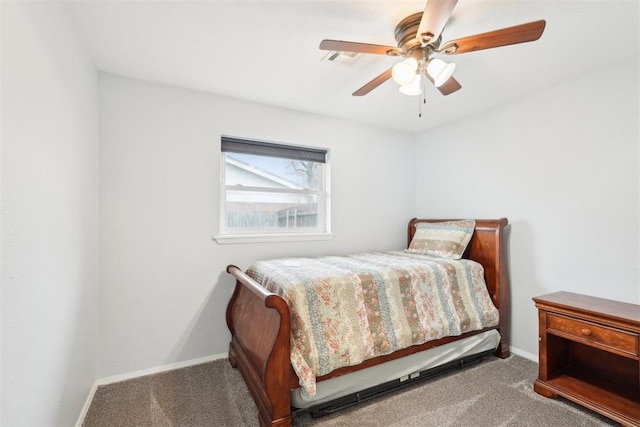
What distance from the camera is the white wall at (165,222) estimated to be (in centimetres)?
222

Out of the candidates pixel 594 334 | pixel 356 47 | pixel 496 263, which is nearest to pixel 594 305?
pixel 594 334

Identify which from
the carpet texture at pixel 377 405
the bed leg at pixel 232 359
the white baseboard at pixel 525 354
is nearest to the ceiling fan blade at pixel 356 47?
the carpet texture at pixel 377 405

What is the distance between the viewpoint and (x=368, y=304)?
6.37 feet

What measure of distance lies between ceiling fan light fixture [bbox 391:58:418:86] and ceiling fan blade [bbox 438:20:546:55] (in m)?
0.17

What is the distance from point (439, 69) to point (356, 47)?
1.53 feet

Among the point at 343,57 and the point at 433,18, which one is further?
the point at 343,57

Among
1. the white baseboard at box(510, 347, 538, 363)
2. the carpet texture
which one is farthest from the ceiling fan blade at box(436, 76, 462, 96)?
the white baseboard at box(510, 347, 538, 363)

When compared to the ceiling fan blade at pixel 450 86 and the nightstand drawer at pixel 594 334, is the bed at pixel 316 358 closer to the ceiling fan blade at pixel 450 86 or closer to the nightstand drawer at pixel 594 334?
the nightstand drawer at pixel 594 334

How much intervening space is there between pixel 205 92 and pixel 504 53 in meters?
2.31

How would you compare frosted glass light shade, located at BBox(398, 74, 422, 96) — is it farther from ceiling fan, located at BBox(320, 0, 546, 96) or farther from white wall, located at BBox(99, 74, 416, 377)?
white wall, located at BBox(99, 74, 416, 377)

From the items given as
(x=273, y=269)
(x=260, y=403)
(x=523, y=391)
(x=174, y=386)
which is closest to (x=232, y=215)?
(x=273, y=269)

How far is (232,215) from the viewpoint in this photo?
2.77 meters

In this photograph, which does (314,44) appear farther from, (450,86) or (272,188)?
(272,188)

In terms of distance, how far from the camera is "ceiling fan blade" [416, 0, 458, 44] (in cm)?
119
